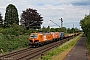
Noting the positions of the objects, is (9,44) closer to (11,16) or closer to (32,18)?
(32,18)

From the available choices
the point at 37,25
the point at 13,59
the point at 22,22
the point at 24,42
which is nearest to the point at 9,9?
the point at 22,22

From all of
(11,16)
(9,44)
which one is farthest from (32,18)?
(9,44)

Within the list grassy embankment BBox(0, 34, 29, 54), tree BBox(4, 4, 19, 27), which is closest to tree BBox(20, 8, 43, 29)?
tree BBox(4, 4, 19, 27)

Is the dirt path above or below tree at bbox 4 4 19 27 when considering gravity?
below

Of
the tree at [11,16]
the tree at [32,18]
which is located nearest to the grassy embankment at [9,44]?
the tree at [32,18]

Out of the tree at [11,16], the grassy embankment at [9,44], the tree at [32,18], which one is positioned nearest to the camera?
the grassy embankment at [9,44]

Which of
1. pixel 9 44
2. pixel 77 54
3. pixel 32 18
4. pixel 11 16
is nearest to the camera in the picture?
pixel 77 54

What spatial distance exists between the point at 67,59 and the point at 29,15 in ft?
185

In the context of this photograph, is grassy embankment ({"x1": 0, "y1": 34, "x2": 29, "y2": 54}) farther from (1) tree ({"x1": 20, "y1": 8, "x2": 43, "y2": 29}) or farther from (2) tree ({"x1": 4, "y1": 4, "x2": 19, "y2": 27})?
(2) tree ({"x1": 4, "y1": 4, "x2": 19, "y2": 27})

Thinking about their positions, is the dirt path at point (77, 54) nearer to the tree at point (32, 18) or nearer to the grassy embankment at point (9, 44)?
the grassy embankment at point (9, 44)

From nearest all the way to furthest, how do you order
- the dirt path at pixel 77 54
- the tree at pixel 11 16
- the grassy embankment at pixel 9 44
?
1. the dirt path at pixel 77 54
2. the grassy embankment at pixel 9 44
3. the tree at pixel 11 16

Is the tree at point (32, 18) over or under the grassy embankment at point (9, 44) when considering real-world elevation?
over

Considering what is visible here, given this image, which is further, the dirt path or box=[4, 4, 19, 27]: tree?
box=[4, 4, 19, 27]: tree

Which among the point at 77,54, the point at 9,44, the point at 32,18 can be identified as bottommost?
the point at 77,54
